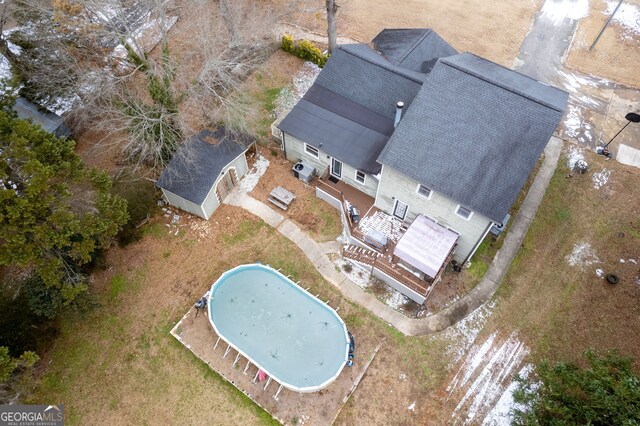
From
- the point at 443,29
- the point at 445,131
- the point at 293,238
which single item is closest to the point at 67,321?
the point at 293,238

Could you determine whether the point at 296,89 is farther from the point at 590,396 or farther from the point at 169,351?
the point at 590,396

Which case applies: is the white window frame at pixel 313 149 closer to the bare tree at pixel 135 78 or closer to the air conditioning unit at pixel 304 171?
the air conditioning unit at pixel 304 171

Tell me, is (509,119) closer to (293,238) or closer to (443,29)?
(293,238)

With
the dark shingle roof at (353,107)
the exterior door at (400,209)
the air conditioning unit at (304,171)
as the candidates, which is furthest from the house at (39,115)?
the exterior door at (400,209)

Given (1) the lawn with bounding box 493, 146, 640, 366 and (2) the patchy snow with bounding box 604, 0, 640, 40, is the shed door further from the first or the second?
(2) the patchy snow with bounding box 604, 0, 640, 40

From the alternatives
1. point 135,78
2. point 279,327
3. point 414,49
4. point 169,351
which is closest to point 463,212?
point 279,327
